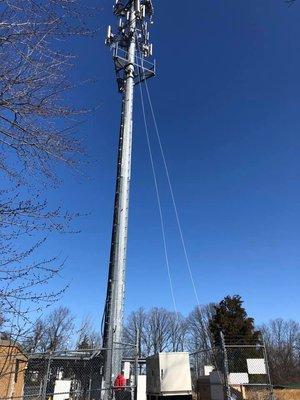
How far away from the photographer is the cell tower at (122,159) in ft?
51.6

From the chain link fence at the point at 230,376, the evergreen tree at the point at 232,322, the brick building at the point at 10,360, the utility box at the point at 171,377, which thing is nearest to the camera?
the brick building at the point at 10,360

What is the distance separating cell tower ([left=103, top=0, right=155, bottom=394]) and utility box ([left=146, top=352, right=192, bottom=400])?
5.11ft

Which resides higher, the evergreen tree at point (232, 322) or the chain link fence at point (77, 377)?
the evergreen tree at point (232, 322)

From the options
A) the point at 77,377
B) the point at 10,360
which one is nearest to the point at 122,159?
→ the point at 77,377

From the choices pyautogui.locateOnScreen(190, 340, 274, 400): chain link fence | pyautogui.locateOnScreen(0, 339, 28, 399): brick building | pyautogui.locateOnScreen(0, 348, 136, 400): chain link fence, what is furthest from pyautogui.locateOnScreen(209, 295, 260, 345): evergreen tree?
pyautogui.locateOnScreen(0, 339, 28, 399): brick building

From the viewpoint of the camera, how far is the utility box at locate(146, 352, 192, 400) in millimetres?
14398

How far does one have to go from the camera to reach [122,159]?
65.3ft

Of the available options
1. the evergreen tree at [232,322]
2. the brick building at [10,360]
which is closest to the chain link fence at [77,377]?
the brick building at [10,360]

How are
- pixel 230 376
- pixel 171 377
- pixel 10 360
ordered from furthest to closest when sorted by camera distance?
1. pixel 171 377
2. pixel 230 376
3. pixel 10 360

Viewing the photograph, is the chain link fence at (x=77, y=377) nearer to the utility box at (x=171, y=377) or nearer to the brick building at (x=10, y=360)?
the brick building at (x=10, y=360)

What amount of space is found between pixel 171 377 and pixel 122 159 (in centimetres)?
1044

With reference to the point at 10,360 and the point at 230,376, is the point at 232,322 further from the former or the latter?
the point at 10,360

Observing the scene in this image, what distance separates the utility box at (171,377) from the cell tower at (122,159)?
156cm

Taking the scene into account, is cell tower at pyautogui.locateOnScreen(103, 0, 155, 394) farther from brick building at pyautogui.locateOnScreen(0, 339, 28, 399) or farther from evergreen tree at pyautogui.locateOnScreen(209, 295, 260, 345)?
evergreen tree at pyautogui.locateOnScreen(209, 295, 260, 345)
